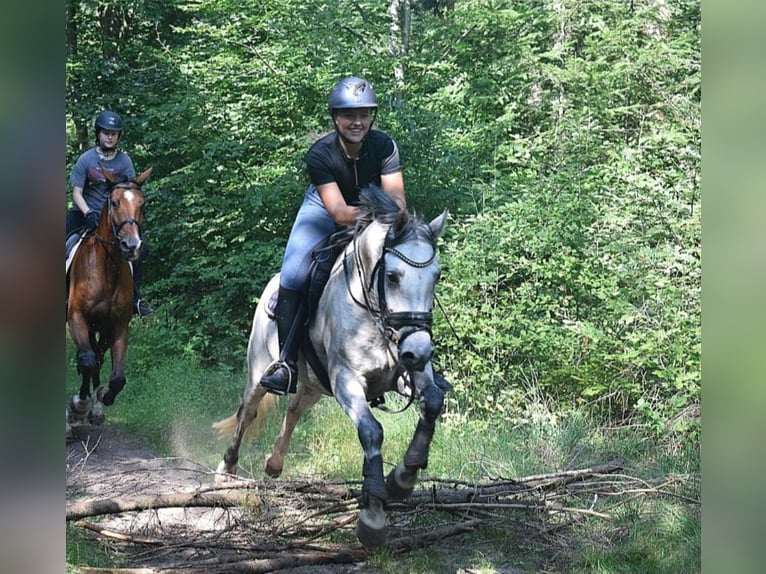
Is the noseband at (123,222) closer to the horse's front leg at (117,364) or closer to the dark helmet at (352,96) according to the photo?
the horse's front leg at (117,364)

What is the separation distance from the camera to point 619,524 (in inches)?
231

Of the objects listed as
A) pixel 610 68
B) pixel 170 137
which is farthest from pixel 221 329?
pixel 610 68

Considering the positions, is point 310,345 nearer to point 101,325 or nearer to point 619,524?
point 619,524

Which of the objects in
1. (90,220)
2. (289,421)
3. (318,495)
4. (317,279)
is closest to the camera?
(317,279)

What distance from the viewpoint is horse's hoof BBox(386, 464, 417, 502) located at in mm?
5043

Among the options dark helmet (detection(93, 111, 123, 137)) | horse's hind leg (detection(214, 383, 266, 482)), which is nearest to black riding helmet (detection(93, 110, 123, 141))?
dark helmet (detection(93, 111, 123, 137))

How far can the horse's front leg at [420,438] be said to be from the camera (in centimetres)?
484

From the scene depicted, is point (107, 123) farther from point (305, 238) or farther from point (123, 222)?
point (305, 238)

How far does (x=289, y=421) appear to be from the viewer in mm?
6285

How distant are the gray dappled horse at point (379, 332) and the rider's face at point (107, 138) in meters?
3.29

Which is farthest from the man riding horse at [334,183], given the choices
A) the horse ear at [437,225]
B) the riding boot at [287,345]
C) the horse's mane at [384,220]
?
the horse ear at [437,225]

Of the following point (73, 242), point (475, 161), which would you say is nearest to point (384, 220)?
point (73, 242)

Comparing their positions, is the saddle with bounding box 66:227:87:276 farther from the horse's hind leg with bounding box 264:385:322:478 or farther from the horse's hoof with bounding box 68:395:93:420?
the horse's hind leg with bounding box 264:385:322:478

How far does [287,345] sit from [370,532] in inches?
49.4
